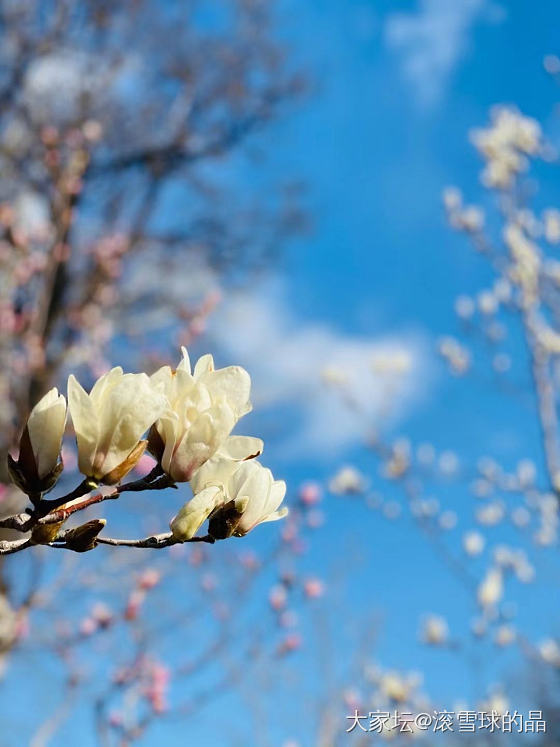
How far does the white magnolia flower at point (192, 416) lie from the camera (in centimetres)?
65

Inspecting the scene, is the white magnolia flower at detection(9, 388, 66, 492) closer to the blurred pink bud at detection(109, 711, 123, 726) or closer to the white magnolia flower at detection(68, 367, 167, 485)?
the white magnolia flower at detection(68, 367, 167, 485)

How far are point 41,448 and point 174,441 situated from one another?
0.40 feet

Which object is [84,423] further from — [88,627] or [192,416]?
[88,627]

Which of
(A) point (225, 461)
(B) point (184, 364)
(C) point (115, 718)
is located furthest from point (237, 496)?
(C) point (115, 718)

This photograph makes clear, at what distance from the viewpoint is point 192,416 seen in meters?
0.66

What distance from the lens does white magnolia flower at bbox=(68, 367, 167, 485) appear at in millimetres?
610

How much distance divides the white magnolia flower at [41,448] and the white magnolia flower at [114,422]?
0.05 ft

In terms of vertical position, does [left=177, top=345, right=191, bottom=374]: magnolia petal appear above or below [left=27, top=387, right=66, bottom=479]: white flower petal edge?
above

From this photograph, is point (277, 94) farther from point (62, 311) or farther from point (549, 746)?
point (549, 746)

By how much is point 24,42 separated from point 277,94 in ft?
7.99

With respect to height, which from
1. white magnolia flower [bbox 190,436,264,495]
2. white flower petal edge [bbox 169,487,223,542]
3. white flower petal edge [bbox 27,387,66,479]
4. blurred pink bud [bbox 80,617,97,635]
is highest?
white flower petal edge [bbox 27,387,66,479]

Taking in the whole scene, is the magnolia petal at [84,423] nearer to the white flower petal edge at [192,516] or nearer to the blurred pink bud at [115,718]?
the white flower petal edge at [192,516]

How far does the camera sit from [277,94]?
6797mm

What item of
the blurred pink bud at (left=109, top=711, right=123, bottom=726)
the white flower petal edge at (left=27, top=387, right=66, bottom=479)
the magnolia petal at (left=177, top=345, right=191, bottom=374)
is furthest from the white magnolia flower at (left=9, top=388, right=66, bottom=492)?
the blurred pink bud at (left=109, top=711, right=123, bottom=726)
